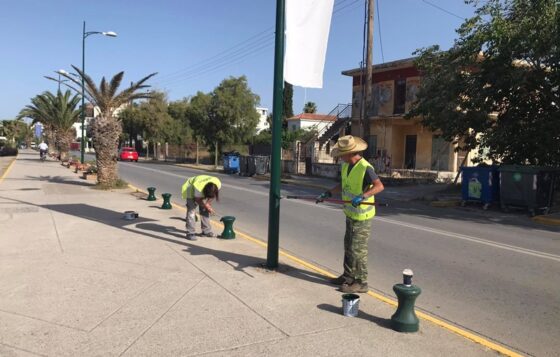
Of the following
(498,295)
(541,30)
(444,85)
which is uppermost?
(541,30)

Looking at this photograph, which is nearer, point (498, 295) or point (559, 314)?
point (559, 314)

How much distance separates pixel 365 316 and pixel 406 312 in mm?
476

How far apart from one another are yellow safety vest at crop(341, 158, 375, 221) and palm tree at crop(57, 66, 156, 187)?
1352 cm

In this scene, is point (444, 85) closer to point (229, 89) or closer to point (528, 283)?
point (528, 283)

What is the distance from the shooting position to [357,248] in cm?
541

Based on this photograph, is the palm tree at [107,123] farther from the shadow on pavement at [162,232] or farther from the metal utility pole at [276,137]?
the metal utility pole at [276,137]

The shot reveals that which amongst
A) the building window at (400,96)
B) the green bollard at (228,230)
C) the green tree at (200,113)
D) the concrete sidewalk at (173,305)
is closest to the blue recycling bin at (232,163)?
the green tree at (200,113)

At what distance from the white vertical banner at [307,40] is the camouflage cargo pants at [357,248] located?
1.86 meters

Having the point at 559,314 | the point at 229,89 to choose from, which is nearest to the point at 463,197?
the point at 559,314

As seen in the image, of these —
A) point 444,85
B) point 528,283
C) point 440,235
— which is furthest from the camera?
point 444,85

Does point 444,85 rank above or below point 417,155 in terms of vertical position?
above

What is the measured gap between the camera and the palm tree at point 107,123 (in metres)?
17.6

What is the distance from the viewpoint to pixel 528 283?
6.33m

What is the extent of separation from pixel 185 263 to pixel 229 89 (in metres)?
34.8
